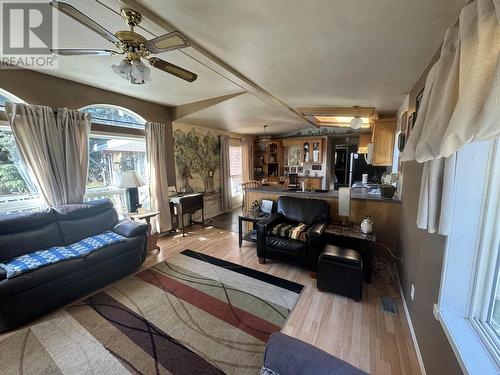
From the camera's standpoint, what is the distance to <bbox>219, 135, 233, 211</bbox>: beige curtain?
5.57 m

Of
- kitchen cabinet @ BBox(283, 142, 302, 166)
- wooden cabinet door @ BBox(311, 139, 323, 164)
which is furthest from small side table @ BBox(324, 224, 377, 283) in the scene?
kitchen cabinet @ BBox(283, 142, 302, 166)

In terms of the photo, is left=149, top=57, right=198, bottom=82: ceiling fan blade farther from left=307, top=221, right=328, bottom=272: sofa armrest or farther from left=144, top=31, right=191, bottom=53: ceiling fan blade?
left=307, top=221, right=328, bottom=272: sofa armrest

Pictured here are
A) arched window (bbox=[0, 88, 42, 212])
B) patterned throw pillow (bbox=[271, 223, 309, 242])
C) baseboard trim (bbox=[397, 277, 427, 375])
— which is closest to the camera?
baseboard trim (bbox=[397, 277, 427, 375])

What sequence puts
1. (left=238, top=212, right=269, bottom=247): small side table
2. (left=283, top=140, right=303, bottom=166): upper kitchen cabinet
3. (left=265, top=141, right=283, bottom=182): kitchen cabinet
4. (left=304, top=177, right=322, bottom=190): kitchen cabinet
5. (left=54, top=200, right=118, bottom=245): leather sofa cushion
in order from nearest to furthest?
1. (left=54, top=200, right=118, bottom=245): leather sofa cushion
2. (left=238, top=212, right=269, bottom=247): small side table
3. (left=304, top=177, right=322, bottom=190): kitchen cabinet
4. (left=283, top=140, right=303, bottom=166): upper kitchen cabinet
5. (left=265, top=141, right=283, bottom=182): kitchen cabinet

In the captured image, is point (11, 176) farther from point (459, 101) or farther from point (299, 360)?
point (459, 101)

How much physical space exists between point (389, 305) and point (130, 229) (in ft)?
10.4

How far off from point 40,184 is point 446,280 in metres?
3.98

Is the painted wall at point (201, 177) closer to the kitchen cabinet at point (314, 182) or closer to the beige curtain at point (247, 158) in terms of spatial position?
the beige curtain at point (247, 158)

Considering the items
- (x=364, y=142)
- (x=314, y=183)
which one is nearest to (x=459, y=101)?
(x=364, y=142)

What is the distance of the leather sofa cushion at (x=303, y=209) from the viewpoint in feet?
9.75

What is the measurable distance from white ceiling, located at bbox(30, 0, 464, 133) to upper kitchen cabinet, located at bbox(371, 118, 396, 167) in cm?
72

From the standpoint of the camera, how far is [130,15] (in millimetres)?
1409

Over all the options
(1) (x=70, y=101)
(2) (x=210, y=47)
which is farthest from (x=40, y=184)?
(2) (x=210, y=47)

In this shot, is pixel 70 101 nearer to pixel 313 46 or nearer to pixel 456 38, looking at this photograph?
pixel 313 46
